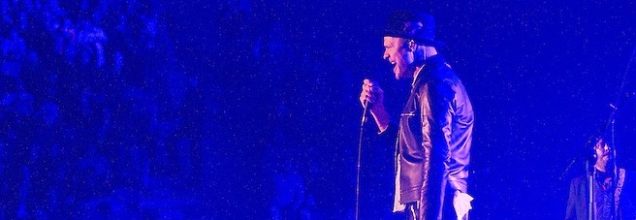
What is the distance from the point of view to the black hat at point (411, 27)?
118 inches

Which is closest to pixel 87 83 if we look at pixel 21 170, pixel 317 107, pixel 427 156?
pixel 21 170

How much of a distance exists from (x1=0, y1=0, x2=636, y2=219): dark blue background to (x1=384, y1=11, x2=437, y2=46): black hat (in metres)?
1.67

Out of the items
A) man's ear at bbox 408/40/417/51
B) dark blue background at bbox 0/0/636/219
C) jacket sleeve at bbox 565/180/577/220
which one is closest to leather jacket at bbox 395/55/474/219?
man's ear at bbox 408/40/417/51

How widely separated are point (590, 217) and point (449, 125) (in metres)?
1.81

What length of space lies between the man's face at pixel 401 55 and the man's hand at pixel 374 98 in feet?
0.39

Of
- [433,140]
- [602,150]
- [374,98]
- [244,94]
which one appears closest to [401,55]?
[374,98]

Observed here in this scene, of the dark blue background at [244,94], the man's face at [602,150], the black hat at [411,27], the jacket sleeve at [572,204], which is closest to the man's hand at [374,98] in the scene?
the black hat at [411,27]

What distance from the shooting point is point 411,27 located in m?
3.00

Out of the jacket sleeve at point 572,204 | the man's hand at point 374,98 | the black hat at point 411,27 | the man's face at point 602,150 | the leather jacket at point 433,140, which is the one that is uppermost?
the man's face at point 602,150

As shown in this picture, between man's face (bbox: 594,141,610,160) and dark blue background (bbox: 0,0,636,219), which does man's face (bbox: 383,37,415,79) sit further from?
man's face (bbox: 594,141,610,160)

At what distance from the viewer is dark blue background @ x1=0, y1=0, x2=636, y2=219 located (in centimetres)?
450

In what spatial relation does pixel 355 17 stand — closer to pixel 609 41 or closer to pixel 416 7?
pixel 416 7

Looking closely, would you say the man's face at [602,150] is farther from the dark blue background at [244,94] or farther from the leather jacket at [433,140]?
the leather jacket at [433,140]

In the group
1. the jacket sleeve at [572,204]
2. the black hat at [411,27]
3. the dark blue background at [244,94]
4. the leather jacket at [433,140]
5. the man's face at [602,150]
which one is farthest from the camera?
the jacket sleeve at [572,204]
